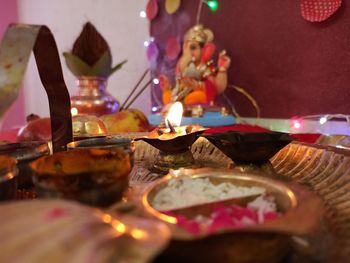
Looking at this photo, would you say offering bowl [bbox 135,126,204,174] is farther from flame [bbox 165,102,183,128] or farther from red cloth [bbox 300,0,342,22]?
red cloth [bbox 300,0,342,22]

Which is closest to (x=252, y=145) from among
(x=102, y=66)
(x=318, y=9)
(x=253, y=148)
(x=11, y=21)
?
(x=253, y=148)

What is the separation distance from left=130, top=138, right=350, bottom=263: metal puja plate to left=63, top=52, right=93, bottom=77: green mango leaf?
1.02m

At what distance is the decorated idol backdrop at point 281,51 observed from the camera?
58.0 inches

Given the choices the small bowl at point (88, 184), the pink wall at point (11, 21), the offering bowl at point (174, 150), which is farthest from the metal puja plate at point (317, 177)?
the pink wall at point (11, 21)

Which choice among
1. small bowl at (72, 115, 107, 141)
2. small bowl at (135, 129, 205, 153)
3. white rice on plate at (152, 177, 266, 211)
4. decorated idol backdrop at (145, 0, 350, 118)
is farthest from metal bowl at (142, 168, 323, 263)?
decorated idol backdrop at (145, 0, 350, 118)

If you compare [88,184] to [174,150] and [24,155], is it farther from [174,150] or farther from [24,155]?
[174,150]

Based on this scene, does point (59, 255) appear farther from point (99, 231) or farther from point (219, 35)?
point (219, 35)

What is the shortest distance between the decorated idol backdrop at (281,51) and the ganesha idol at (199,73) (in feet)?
0.44

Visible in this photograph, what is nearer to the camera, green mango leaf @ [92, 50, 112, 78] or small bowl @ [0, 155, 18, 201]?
small bowl @ [0, 155, 18, 201]

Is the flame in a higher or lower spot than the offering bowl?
higher

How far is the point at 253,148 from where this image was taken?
1.95 ft

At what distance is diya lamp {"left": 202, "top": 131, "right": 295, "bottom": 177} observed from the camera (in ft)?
1.96

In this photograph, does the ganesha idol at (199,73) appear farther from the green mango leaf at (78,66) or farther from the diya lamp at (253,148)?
the diya lamp at (253,148)

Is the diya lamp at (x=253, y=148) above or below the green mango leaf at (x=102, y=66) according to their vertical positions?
below
